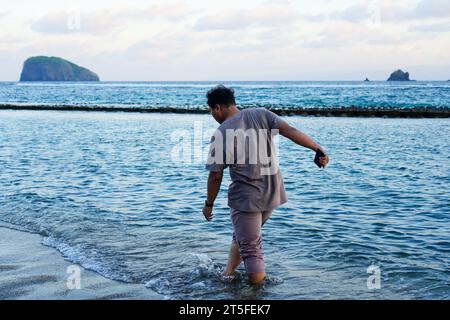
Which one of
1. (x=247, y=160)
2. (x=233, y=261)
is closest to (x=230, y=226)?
(x=233, y=261)

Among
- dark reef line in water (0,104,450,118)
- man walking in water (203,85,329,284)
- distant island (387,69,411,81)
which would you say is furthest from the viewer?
distant island (387,69,411,81)

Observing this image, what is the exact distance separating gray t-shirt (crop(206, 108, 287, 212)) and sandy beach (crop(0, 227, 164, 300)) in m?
1.36

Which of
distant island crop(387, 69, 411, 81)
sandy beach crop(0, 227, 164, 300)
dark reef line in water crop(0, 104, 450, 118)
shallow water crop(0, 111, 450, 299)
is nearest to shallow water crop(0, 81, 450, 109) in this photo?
dark reef line in water crop(0, 104, 450, 118)

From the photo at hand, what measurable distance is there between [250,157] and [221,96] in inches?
24.6

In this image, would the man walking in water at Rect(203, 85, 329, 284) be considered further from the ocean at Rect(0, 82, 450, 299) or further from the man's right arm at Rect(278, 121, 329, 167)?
the ocean at Rect(0, 82, 450, 299)

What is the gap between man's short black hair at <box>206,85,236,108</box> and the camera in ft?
17.1

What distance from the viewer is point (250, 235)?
5422 millimetres

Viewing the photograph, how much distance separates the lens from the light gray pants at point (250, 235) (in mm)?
5395

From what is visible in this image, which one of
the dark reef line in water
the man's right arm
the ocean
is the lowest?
the ocean
